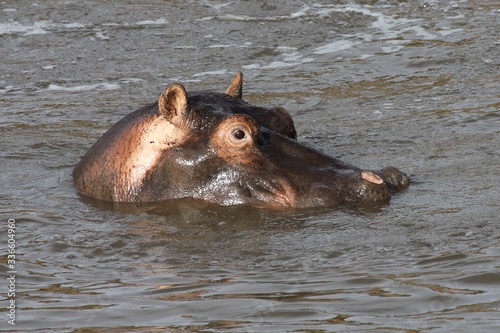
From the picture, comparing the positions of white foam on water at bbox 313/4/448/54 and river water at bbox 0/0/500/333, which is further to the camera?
white foam on water at bbox 313/4/448/54

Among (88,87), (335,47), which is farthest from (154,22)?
(335,47)

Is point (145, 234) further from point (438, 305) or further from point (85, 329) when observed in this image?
point (438, 305)

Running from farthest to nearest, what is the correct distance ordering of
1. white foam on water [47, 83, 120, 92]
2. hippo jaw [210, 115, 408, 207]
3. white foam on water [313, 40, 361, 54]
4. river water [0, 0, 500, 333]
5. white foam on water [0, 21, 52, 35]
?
white foam on water [0, 21, 52, 35] → white foam on water [313, 40, 361, 54] → white foam on water [47, 83, 120, 92] → hippo jaw [210, 115, 408, 207] → river water [0, 0, 500, 333]

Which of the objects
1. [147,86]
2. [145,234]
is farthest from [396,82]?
[145,234]

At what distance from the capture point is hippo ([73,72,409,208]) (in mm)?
7895

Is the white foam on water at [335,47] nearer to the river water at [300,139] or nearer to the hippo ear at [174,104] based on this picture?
the river water at [300,139]

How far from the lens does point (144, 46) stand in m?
14.3

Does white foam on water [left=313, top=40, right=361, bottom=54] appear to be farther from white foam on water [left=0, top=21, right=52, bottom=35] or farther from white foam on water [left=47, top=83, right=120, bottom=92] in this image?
white foam on water [left=0, top=21, right=52, bottom=35]

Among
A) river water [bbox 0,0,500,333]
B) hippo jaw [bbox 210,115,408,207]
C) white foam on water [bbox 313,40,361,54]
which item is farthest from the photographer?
white foam on water [bbox 313,40,361,54]

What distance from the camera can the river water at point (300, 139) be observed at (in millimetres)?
5797

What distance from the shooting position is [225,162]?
8031 millimetres

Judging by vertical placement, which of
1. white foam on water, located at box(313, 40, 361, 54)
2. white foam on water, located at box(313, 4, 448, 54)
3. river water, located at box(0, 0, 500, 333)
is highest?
white foam on water, located at box(313, 4, 448, 54)

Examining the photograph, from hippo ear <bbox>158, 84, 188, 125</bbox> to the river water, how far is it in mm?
690

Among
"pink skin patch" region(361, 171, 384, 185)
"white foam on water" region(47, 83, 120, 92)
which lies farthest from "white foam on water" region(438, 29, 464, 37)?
"pink skin patch" region(361, 171, 384, 185)
